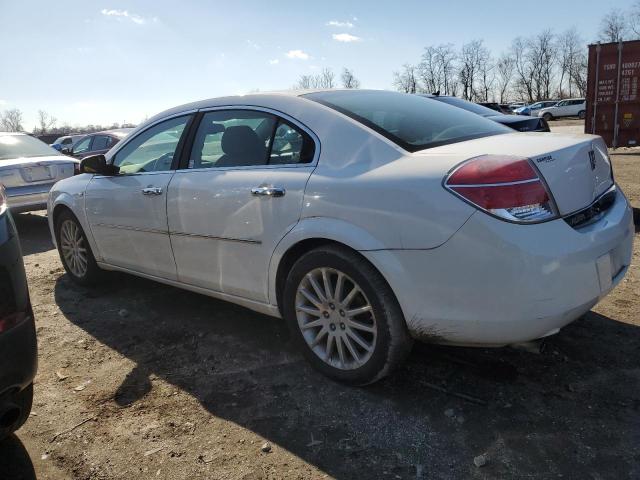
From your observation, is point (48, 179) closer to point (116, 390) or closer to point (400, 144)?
point (116, 390)

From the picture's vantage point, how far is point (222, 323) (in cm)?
381

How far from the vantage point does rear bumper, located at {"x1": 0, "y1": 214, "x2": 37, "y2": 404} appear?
82.9 inches

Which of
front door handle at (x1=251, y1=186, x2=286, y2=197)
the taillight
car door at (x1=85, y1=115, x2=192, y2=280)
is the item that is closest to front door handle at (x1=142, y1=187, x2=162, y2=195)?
car door at (x1=85, y1=115, x2=192, y2=280)

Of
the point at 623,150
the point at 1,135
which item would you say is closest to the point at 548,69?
the point at 623,150

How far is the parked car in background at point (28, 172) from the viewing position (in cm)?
723

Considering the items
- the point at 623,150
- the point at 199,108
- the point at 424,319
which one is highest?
the point at 199,108

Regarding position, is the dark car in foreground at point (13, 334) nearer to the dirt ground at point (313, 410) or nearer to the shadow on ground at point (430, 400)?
the dirt ground at point (313, 410)

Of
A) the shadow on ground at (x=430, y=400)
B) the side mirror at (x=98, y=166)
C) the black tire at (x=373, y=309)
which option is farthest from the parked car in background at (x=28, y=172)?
the black tire at (x=373, y=309)

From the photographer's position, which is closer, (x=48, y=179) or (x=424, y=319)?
(x=424, y=319)

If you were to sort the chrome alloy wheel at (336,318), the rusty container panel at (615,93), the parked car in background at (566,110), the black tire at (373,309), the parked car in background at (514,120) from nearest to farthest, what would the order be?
the black tire at (373,309) → the chrome alloy wheel at (336,318) → the parked car in background at (514,120) → the rusty container panel at (615,93) → the parked car in background at (566,110)

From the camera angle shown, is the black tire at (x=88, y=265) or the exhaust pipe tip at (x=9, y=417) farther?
the black tire at (x=88, y=265)

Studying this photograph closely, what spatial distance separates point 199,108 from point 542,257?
8.04ft

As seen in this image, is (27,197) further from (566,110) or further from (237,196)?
(566,110)

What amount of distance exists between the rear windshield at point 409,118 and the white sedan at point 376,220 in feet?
0.05
